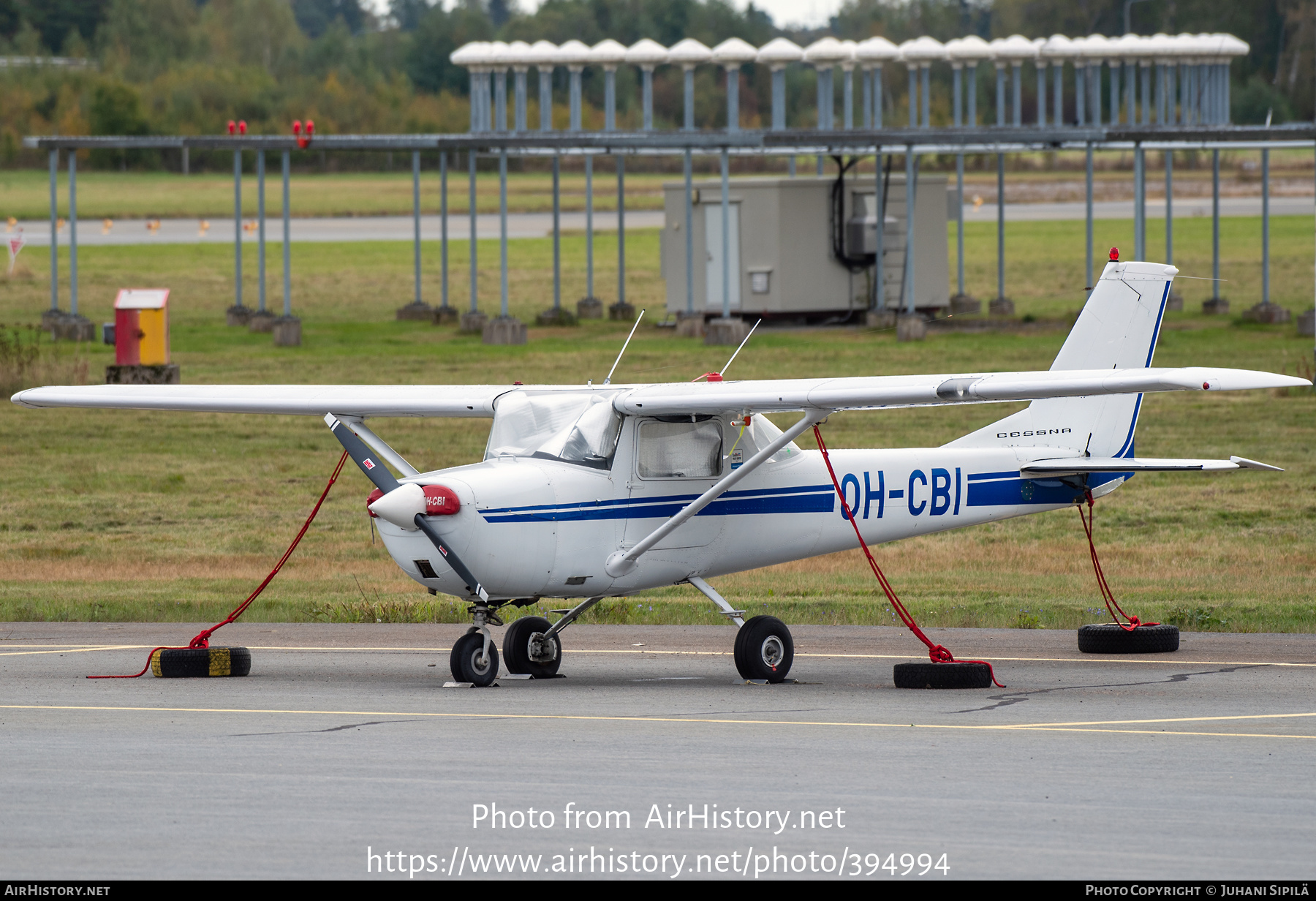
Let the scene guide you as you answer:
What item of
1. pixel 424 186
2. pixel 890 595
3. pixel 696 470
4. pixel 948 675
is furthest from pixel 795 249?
pixel 424 186

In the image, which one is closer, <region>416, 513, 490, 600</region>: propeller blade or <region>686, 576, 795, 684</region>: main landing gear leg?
<region>416, 513, 490, 600</region>: propeller blade

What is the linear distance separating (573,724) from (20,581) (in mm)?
10392

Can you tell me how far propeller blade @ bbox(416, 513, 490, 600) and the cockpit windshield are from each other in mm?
1106

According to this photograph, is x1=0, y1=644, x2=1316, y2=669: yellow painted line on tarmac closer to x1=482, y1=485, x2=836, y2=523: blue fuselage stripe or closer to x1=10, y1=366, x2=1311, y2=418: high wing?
x1=482, y1=485, x2=836, y2=523: blue fuselage stripe

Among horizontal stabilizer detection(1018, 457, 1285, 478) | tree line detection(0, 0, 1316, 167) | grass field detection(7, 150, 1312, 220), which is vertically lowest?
horizontal stabilizer detection(1018, 457, 1285, 478)

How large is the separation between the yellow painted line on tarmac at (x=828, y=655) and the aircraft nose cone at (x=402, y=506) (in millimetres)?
3345

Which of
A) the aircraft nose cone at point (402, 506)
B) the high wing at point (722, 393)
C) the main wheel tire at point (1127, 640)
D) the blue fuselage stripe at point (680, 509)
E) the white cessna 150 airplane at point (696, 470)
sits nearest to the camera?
the high wing at point (722, 393)

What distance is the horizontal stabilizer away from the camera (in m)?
14.5

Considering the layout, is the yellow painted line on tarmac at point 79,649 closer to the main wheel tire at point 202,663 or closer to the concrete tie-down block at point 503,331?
the main wheel tire at point 202,663

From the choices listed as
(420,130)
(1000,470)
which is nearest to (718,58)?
(1000,470)

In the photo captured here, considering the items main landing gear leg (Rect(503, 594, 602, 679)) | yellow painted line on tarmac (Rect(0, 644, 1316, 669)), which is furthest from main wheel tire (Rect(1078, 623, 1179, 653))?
main landing gear leg (Rect(503, 594, 602, 679))

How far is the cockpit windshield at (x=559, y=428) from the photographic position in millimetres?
13516

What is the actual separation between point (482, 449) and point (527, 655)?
556 inches

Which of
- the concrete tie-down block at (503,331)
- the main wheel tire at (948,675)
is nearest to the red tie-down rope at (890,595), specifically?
the main wheel tire at (948,675)
